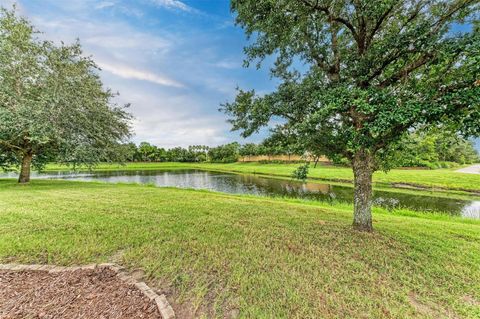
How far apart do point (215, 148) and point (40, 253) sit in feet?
247

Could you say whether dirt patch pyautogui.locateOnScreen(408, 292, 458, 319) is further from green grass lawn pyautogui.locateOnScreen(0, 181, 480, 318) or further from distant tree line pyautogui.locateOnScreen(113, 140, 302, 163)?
distant tree line pyautogui.locateOnScreen(113, 140, 302, 163)

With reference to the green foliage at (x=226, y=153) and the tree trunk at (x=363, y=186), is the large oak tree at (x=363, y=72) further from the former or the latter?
the green foliage at (x=226, y=153)

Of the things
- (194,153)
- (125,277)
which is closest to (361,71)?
(125,277)

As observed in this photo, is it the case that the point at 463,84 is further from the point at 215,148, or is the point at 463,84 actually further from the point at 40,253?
the point at 215,148

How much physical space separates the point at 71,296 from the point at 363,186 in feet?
19.0

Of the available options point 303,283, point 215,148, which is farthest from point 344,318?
point 215,148

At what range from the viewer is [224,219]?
629 centimetres

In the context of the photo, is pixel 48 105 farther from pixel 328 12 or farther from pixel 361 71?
pixel 361 71

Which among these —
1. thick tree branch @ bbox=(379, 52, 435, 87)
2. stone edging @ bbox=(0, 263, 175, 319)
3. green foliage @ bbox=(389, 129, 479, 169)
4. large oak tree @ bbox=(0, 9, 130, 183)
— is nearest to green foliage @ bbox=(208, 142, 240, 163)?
large oak tree @ bbox=(0, 9, 130, 183)

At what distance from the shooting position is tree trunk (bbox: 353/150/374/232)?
5.07 meters

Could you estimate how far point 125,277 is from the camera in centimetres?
317

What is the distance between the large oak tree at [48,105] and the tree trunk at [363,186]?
25.5 feet

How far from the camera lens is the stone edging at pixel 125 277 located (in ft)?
8.31

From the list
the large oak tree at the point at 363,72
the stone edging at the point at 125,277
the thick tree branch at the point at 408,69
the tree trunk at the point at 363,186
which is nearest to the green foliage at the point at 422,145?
the large oak tree at the point at 363,72
